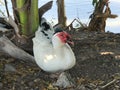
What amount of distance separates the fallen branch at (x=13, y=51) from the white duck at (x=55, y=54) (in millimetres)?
185

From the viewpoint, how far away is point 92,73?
2664 millimetres

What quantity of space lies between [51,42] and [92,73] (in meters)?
0.31

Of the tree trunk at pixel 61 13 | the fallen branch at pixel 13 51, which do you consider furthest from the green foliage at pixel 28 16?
the tree trunk at pixel 61 13

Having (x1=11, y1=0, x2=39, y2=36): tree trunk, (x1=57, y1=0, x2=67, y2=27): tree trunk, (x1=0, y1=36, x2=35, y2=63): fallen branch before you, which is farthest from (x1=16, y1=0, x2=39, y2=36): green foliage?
(x1=57, y1=0, x2=67, y2=27): tree trunk

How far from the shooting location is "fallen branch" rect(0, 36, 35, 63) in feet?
9.07

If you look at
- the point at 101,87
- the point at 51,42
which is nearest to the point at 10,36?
the point at 51,42

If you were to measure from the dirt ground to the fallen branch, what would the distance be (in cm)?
4

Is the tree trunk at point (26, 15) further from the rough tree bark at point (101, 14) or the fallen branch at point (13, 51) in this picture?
the rough tree bark at point (101, 14)

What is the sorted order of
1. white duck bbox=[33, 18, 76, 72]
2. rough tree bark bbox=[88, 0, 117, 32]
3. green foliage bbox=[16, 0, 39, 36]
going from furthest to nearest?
rough tree bark bbox=[88, 0, 117, 32] < green foliage bbox=[16, 0, 39, 36] < white duck bbox=[33, 18, 76, 72]

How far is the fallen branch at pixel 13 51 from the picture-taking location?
2766 millimetres

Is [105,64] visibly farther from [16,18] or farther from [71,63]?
[16,18]

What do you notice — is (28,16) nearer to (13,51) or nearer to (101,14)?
(13,51)

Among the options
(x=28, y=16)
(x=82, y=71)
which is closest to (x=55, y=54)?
(x=82, y=71)

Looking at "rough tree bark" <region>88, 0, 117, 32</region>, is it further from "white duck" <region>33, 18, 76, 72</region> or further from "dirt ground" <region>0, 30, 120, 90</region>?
"white duck" <region>33, 18, 76, 72</region>
